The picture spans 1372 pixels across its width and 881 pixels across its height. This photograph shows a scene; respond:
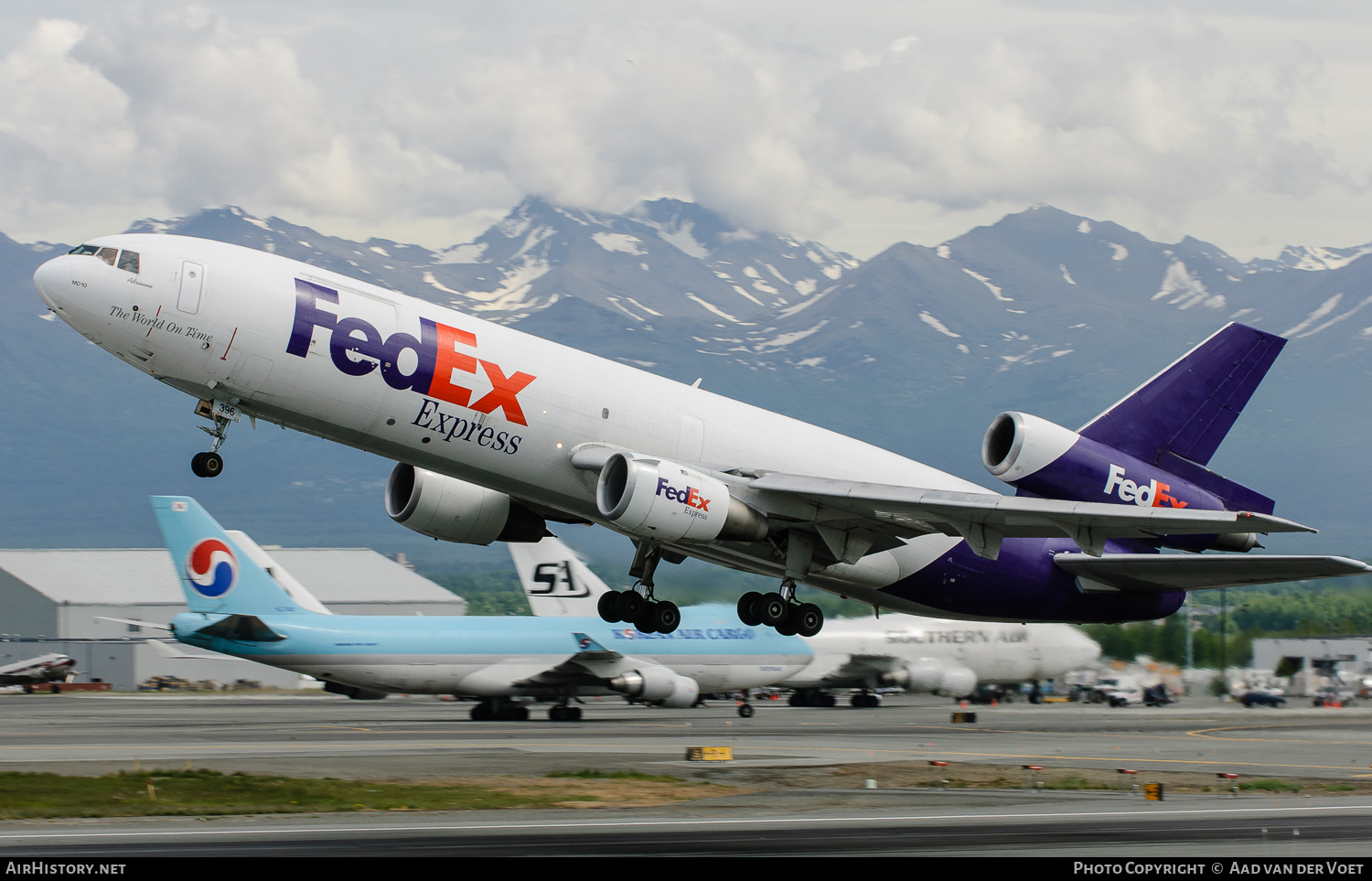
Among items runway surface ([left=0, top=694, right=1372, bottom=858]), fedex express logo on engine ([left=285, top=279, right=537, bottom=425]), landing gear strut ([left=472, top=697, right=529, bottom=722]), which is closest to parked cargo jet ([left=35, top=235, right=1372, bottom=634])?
fedex express logo on engine ([left=285, top=279, right=537, bottom=425])

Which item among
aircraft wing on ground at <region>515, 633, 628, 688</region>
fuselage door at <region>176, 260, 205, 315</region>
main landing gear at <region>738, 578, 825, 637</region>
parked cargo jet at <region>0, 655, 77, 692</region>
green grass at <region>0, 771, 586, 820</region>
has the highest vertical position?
fuselage door at <region>176, 260, 205, 315</region>

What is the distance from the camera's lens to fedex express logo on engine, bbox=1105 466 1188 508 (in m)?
33.2

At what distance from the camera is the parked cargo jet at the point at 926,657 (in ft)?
241

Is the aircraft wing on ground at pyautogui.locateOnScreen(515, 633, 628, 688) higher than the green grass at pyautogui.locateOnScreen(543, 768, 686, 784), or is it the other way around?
the aircraft wing on ground at pyautogui.locateOnScreen(515, 633, 628, 688)

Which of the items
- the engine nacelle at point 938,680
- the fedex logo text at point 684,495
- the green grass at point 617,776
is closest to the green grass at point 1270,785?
the green grass at point 617,776

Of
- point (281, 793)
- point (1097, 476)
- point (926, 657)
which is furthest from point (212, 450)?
point (926, 657)

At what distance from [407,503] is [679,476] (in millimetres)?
7803

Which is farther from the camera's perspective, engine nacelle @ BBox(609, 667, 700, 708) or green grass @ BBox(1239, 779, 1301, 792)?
engine nacelle @ BBox(609, 667, 700, 708)

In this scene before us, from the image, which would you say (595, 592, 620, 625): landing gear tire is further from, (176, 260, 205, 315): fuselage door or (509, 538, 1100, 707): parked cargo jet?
(509, 538, 1100, 707): parked cargo jet

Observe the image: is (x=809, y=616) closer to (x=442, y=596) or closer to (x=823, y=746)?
(x=823, y=746)

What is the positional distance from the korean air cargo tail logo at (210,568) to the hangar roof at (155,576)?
60.4 meters

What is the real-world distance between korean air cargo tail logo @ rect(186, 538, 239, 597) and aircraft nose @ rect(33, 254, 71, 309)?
108 ft

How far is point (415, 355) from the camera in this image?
27391 mm
